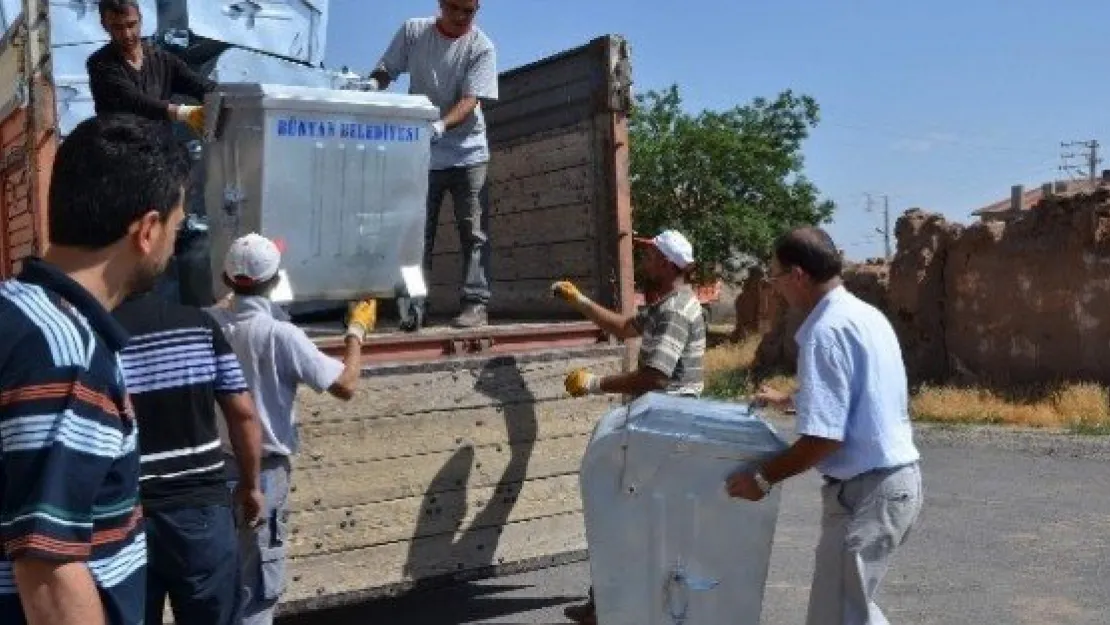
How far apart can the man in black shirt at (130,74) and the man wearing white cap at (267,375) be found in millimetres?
933

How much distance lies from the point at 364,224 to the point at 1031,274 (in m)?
13.7

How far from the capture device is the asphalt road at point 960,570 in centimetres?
607

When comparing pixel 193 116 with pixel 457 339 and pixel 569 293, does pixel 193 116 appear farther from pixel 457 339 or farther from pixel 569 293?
pixel 569 293

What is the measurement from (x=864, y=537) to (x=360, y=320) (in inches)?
74.0

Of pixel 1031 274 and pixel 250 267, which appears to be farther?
pixel 1031 274

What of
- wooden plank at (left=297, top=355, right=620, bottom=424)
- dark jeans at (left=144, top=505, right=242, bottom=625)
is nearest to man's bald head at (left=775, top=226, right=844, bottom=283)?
wooden plank at (left=297, top=355, right=620, bottom=424)

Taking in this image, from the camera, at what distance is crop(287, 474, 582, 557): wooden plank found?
4617 millimetres

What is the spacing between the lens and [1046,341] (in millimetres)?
16469

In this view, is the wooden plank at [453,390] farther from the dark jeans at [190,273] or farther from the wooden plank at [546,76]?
the wooden plank at [546,76]

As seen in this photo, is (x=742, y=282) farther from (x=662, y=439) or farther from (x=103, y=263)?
(x=103, y=263)

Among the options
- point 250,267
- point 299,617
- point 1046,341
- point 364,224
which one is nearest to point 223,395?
point 250,267

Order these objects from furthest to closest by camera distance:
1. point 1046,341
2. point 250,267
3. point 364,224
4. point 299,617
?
1. point 1046,341
2. point 299,617
3. point 364,224
4. point 250,267

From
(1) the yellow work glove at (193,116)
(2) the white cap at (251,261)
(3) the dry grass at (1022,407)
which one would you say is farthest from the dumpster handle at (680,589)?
(3) the dry grass at (1022,407)

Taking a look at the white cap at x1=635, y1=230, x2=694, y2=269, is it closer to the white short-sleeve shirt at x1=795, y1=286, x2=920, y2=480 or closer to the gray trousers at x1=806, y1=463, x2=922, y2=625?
the white short-sleeve shirt at x1=795, y1=286, x2=920, y2=480
